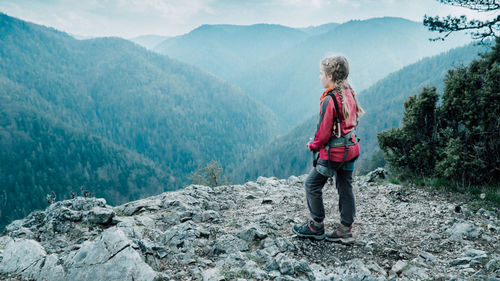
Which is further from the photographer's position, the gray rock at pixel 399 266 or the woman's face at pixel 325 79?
the woman's face at pixel 325 79

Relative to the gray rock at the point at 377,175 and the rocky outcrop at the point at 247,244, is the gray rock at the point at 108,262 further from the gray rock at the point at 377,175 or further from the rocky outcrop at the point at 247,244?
the gray rock at the point at 377,175

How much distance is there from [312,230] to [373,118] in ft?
441

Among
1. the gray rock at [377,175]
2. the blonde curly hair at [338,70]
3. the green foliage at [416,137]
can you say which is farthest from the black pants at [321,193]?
the gray rock at [377,175]

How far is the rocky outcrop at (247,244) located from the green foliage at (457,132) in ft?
3.87

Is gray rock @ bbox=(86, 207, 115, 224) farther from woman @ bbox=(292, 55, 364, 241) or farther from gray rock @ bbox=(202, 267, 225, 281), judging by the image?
woman @ bbox=(292, 55, 364, 241)

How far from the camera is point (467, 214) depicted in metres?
6.09

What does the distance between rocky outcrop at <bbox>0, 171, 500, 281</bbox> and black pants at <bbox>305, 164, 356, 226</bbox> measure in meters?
0.54

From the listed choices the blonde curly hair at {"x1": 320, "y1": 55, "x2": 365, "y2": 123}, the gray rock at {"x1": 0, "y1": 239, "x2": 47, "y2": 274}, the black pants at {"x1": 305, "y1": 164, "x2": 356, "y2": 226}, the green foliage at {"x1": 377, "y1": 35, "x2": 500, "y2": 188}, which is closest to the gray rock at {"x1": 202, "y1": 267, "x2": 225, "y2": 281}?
the black pants at {"x1": 305, "y1": 164, "x2": 356, "y2": 226}

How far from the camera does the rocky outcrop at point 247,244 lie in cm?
402

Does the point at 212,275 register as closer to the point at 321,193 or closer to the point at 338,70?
the point at 321,193

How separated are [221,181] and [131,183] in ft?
387

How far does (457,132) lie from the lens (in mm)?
8102

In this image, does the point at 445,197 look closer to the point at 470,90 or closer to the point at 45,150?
the point at 470,90

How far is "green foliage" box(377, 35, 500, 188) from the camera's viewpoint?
732 cm
